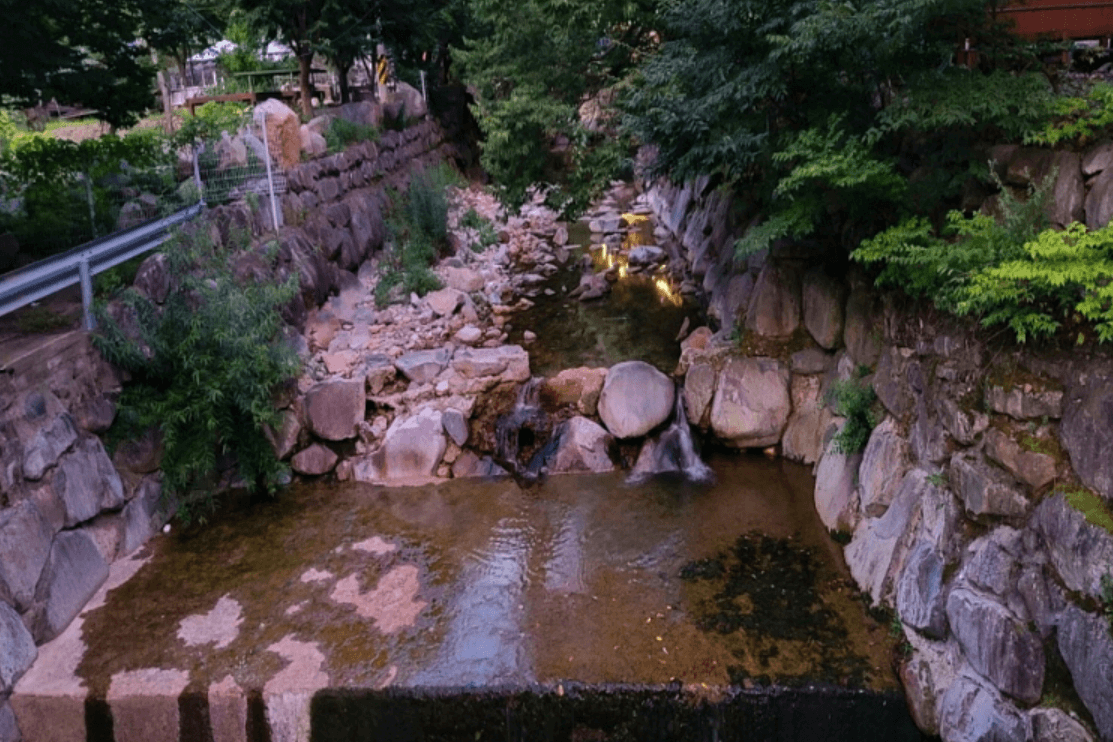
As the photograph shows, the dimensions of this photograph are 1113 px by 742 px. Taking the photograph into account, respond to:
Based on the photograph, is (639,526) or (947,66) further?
(639,526)

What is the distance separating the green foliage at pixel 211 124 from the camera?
11.8 meters

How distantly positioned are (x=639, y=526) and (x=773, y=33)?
16.8ft

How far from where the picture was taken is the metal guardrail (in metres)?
7.22

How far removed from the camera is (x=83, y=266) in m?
8.01

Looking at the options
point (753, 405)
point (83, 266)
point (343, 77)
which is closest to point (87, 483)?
point (83, 266)

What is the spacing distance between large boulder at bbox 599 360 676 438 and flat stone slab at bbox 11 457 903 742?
33.2 inches

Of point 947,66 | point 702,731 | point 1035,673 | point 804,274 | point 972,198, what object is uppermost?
A: point 947,66

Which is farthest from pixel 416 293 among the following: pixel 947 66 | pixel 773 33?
pixel 947 66

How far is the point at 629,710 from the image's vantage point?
6137 mm

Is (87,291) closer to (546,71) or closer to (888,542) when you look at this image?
(546,71)

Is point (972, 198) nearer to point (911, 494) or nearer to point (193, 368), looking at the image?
point (911, 494)

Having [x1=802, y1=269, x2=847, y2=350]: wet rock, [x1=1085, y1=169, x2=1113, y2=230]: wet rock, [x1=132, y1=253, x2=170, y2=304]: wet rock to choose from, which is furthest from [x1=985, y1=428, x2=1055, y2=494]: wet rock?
[x1=132, y1=253, x2=170, y2=304]: wet rock

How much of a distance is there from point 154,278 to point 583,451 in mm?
5434

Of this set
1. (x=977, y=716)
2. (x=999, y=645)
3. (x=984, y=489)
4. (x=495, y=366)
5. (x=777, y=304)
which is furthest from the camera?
(x=495, y=366)
